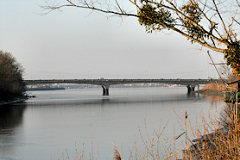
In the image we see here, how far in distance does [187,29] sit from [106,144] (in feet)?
58.3

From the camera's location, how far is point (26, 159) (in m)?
18.7

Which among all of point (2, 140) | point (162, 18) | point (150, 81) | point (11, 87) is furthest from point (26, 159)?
point (150, 81)

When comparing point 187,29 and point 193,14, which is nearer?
point 187,29

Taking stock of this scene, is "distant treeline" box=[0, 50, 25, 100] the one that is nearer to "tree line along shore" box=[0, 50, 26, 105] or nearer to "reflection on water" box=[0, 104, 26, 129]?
"tree line along shore" box=[0, 50, 26, 105]

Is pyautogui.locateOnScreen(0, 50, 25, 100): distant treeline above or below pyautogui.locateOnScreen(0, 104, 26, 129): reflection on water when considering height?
above

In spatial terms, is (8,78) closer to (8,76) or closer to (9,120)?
(8,76)

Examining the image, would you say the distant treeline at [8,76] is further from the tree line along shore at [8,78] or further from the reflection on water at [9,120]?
the reflection on water at [9,120]

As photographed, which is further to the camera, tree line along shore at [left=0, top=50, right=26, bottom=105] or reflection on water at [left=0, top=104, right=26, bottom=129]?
tree line along shore at [left=0, top=50, right=26, bottom=105]

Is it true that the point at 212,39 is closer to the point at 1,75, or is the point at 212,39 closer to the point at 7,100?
the point at 1,75

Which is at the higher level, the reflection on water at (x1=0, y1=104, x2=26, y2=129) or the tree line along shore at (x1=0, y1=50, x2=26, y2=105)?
the tree line along shore at (x1=0, y1=50, x2=26, y2=105)

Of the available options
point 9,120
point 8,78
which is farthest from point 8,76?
point 9,120

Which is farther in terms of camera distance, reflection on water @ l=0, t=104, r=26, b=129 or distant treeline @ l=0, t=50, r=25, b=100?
distant treeline @ l=0, t=50, r=25, b=100

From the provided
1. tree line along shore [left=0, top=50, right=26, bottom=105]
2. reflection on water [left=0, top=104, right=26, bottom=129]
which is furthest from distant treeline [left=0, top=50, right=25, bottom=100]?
reflection on water [left=0, top=104, right=26, bottom=129]

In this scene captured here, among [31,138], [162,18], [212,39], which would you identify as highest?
[162,18]
